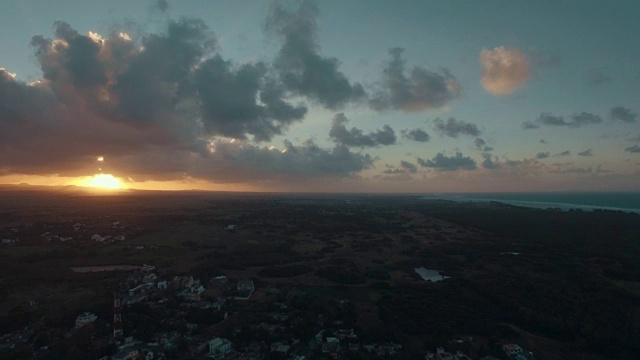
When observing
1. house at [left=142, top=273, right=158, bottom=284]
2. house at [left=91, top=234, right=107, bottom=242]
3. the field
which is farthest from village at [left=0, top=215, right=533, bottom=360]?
house at [left=91, top=234, right=107, bottom=242]

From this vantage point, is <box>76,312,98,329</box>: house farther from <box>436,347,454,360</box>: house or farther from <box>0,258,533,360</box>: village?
<box>436,347,454,360</box>: house

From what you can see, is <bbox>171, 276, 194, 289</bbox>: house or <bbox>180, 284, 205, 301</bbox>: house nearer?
<bbox>180, 284, 205, 301</bbox>: house

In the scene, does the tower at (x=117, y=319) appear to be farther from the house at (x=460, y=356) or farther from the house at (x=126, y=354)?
the house at (x=460, y=356)

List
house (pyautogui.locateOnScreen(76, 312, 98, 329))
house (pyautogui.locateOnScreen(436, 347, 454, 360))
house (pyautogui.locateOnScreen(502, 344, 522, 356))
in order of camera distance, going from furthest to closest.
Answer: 1. house (pyautogui.locateOnScreen(76, 312, 98, 329))
2. house (pyautogui.locateOnScreen(502, 344, 522, 356))
3. house (pyautogui.locateOnScreen(436, 347, 454, 360))

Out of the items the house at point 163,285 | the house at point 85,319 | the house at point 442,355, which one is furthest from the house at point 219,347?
the house at point 163,285

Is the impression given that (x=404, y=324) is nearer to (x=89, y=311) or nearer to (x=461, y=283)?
(x=461, y=283)

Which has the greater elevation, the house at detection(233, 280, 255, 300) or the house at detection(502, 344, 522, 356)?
the house at detection(233, 280, 255, 300)
